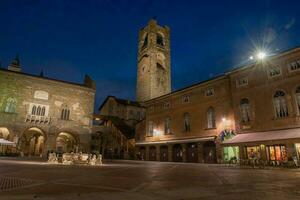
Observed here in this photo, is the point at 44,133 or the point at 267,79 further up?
the point at 267,79

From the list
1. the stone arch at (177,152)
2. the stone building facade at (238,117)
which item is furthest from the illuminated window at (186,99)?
the stone arch at (177,152)

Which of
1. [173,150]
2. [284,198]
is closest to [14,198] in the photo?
[284,198]

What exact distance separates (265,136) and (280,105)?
3.63m

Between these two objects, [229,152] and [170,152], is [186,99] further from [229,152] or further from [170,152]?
[229,152]

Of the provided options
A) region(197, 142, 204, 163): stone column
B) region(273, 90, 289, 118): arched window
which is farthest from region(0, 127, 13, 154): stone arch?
region(273, 90, 289, 118): arched window

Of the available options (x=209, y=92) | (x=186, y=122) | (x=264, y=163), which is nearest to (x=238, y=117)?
(x=209, y=92)

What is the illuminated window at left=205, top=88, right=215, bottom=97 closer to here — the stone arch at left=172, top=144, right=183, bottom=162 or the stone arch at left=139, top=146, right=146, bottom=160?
the stone arch at left=172, top=144, right=183, bottom=162

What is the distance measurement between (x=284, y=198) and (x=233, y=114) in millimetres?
21251

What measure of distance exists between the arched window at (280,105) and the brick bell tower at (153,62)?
37155 mm

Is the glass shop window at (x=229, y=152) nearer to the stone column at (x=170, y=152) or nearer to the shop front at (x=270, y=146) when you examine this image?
the shop front at (x=270, y=146)

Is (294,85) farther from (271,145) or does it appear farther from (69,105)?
(69,105)

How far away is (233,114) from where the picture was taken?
25.3m

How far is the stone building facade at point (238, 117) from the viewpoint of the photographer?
20562 millimetres

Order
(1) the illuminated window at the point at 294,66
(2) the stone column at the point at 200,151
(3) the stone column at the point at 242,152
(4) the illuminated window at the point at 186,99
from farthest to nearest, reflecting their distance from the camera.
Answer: (4) the illuminated window at the point at 186,99
(2) the stone column at the point at 200,151
(3) the stone column at the point at 242,152
(1) the illuminated window at the point at 294,66
